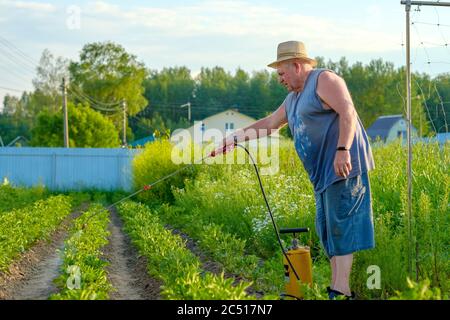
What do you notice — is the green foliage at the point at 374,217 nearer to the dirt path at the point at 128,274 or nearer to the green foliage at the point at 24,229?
the dirt path at the point at 128,274

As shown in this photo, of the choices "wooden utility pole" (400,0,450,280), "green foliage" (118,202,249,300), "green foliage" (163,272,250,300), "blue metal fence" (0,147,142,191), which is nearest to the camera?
"green foliage" (163,272,250,300)

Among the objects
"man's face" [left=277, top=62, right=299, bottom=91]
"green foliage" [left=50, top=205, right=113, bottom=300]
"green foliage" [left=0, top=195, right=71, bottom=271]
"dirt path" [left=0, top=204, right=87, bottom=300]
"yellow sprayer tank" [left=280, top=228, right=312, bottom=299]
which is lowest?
"dirt path" [left=0, top=204, right=87, bottom=300]

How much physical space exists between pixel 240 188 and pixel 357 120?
7.48 metres

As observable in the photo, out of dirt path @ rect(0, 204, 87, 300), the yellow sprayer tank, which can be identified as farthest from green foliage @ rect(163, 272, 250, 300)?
dirt path @ rect(0, 204, 87, 300)

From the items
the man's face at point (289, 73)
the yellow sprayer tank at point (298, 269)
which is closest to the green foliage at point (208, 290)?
the yellow sprayer tank at point (298, 269)

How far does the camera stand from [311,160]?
5.74 meters

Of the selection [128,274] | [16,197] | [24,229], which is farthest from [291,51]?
[16,197]

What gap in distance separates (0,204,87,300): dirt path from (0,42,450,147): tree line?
102 feet

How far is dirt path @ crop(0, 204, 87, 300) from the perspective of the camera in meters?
7.60

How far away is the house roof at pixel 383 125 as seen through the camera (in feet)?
187

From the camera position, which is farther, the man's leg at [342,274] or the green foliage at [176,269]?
the man's leg at [342,274]

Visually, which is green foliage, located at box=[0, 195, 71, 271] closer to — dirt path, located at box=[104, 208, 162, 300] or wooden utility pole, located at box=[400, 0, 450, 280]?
dirt path, located at box=[104, 208, 162, 300]
